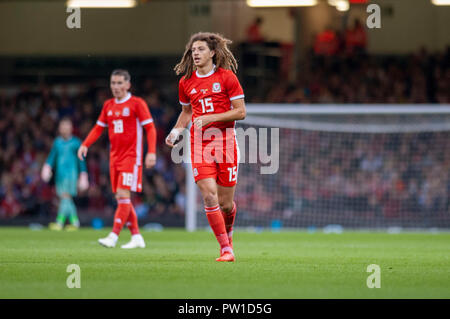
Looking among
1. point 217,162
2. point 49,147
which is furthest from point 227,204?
point 49,147

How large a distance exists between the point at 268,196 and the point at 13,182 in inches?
260

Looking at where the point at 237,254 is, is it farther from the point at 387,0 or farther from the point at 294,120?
the point at 387,0

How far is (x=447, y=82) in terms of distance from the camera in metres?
20.5

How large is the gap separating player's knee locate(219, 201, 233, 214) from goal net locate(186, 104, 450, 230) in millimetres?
8029

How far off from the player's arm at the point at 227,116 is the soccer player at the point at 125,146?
101 inches

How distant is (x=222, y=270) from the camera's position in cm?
743

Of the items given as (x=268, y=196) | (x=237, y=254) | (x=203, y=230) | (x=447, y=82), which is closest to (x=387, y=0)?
(x=447, y=82)

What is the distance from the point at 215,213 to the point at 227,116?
0.96 metres

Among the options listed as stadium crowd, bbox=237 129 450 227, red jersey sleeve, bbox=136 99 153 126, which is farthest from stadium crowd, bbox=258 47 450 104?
red jersey sleeve, bbox=136 99 153 126

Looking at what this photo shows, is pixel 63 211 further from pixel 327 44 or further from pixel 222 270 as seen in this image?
pixel 327 44

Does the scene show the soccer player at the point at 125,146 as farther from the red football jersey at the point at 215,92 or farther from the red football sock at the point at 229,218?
the red football jersey at the point at 215,92

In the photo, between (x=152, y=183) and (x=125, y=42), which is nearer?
(x=152, y=183)

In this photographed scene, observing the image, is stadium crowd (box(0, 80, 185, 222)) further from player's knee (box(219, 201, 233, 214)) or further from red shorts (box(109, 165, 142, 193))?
player's knee (box(219, 201, 233, 214))

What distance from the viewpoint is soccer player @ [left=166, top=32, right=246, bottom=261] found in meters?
8.20
